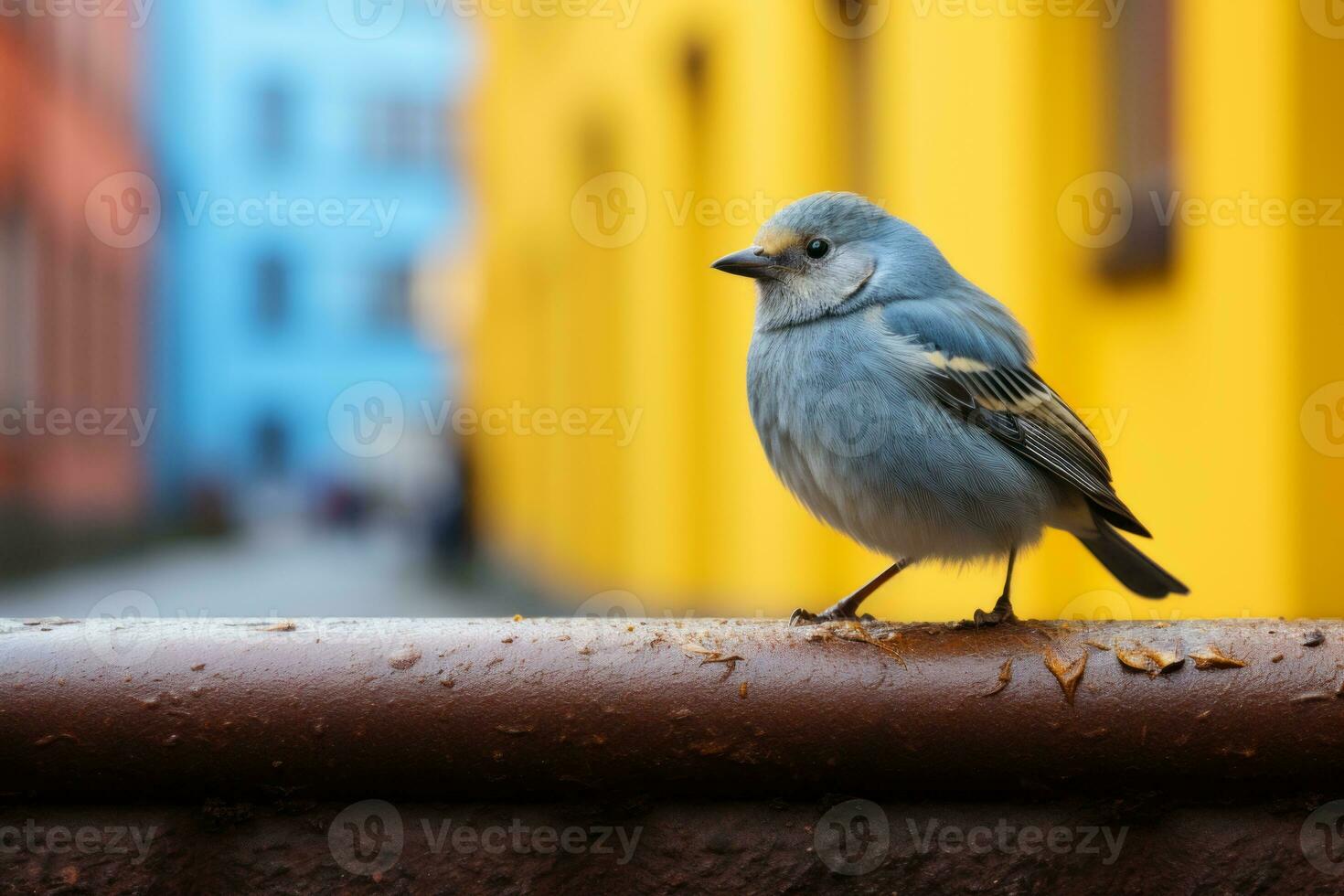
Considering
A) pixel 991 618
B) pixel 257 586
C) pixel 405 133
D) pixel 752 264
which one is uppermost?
pixel 405 133

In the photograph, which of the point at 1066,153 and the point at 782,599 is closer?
the point at 1066,153

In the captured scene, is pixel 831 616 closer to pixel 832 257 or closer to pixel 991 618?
pixel 991 618

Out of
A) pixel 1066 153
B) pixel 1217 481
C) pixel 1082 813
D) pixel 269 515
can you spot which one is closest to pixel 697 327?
pixel 1066 153

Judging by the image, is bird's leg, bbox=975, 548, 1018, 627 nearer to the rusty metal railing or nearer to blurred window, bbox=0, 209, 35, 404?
the rusty metal railing

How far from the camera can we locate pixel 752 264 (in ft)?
10.2

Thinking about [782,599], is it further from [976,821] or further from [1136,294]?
[976,821]

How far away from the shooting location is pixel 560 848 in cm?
154

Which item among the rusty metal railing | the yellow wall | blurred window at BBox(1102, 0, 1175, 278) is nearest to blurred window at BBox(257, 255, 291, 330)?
the yellow wall

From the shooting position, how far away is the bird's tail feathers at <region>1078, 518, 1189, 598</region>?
321 cm

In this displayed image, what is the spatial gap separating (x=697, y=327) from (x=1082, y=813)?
979cm

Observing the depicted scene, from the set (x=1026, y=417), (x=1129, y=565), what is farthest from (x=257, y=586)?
(x=1026, y=417)

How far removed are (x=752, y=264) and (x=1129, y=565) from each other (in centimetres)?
114

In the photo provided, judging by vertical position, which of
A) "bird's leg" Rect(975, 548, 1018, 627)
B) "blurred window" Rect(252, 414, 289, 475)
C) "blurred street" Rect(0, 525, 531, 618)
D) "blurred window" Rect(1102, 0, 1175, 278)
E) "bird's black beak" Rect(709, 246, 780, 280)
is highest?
"blurred window" Rect(1102, 0, 1175, 278)

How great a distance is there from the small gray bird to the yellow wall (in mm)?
299
